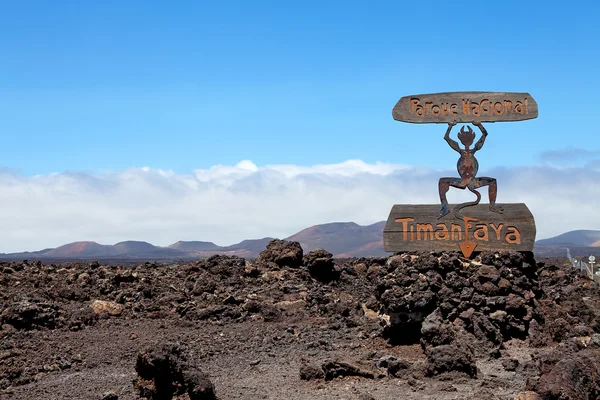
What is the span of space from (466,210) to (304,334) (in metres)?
3.41

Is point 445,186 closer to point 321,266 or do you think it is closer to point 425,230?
point 425,230

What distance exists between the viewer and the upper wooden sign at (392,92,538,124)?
1278cm

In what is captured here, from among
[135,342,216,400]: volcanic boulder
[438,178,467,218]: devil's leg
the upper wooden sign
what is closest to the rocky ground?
[135,342,216,400]: volcanic boulder

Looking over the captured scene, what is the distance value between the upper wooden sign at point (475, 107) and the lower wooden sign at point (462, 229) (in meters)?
1.46

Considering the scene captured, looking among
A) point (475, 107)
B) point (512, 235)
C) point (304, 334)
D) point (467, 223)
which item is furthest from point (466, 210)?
point (304, 334)

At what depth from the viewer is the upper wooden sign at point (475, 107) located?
1278cm

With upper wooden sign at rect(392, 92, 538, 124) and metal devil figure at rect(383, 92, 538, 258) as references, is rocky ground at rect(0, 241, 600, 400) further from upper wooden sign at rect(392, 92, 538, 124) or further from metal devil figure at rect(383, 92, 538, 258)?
upper wooden sign at rect(392, 92, 538, 124)

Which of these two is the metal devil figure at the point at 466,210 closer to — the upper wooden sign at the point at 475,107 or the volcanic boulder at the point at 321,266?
the upper wooden sign at the point at 475,107

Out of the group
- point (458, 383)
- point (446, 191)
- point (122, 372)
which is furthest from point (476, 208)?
point (122, 372)

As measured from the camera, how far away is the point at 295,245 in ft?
64.6

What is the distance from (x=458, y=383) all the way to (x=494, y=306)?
9.19 feet

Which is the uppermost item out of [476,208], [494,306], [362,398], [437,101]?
[437,101]

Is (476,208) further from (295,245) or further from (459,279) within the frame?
(295,245)

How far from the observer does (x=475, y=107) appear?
42.1 ft
